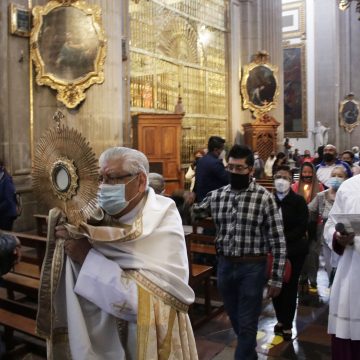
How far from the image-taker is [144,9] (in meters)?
13.5

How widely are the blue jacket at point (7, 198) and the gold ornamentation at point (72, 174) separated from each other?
4687 millimetres

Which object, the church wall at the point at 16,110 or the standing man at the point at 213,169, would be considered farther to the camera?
the church wall at the point at 16,110

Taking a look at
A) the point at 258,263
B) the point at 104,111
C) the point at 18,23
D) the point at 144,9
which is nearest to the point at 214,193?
the point at 258,263

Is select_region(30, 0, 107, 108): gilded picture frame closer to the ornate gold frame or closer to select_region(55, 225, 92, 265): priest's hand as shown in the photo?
select_region(55, 225, 92, 265): priest's hand

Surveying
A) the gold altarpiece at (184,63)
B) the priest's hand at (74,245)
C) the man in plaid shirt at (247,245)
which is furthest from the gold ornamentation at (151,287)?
the gold altarpiece at (184,63)

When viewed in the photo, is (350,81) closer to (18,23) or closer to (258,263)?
(18,23)

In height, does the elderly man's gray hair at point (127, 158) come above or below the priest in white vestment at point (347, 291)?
above

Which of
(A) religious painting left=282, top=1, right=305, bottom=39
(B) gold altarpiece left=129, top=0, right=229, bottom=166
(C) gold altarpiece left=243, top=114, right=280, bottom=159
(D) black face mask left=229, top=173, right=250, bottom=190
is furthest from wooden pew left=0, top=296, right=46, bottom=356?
(A) religious painting left=282, top=1, right=305, bottom=39

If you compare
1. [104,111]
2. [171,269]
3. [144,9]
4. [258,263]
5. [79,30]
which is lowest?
[258,263]

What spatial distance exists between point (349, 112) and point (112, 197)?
2572 cm

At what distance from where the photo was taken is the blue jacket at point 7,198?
655 cm

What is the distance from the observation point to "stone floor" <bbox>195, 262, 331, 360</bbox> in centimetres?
445

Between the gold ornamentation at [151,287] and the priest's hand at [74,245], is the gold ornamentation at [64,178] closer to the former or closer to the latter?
the priest's hand at [74,245]

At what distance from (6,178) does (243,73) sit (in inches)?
473
